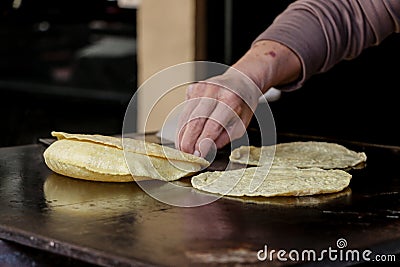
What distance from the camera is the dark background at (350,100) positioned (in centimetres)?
266

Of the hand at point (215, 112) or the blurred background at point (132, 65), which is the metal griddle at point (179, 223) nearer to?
the hand at point (215, 112)

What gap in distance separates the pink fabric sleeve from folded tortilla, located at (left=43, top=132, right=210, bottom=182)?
0.47 metres

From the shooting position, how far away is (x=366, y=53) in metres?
2.69

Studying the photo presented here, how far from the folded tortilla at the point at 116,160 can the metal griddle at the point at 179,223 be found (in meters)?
0.02

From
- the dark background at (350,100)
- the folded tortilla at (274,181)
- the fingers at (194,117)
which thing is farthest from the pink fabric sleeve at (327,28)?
the dark background at (350,100)

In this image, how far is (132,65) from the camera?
3627 mm

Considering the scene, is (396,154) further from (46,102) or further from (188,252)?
(46,102)

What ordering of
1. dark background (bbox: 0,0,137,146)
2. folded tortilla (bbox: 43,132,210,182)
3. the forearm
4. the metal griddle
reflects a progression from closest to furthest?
the metal griddle < folded tortilla (bbox: 43,132,210,182) < the forearm < dark background (bbox: 0,0,137,146)

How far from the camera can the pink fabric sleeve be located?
1994 mm

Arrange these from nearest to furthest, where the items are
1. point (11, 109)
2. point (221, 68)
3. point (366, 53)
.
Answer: point (366, 53)
point (11, 109)
point (221, 68)

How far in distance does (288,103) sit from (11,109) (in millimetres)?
1085

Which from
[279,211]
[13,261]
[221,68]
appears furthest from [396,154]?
[221,68]

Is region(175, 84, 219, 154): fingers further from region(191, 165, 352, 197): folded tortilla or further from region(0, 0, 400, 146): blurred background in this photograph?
region(0, 0, 400, 146): blurred background

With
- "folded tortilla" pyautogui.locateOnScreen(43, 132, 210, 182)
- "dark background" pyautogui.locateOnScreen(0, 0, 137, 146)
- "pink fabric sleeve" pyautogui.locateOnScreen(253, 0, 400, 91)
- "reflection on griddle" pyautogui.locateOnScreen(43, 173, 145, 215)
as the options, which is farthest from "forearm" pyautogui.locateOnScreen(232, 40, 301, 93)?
"dark background" pyautogui.locateOnScreen(0, 0, 137, 146)
